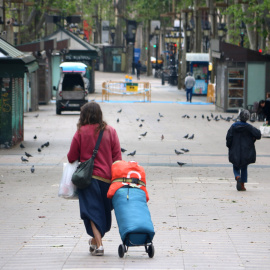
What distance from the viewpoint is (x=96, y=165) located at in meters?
7.39

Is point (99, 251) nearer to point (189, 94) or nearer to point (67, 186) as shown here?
point (67, 186)

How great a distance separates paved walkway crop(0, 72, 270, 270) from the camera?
24.5 feet

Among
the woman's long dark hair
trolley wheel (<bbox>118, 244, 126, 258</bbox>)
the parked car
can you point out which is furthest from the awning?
trolley wheel (<bbox>118, 244, 126, 258</bbox>)

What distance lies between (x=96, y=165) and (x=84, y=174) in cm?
20

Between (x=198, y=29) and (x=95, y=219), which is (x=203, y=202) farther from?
(x=198, y=29)

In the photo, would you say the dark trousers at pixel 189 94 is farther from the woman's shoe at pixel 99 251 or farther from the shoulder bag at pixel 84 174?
the shoulder bag at pixel 84 174

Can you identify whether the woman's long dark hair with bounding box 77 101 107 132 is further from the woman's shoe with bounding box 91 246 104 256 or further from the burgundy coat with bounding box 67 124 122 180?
the woman's shoe with bounding box 91 246 104 256

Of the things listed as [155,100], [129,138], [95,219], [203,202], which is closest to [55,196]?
[203,202]

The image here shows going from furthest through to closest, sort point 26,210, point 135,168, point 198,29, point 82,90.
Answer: point 198,29, point 82,90, point 26,210, point 135,168

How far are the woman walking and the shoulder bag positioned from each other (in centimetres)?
8

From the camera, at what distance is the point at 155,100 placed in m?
47.0

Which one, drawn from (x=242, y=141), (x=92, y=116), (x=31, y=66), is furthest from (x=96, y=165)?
(x=31, y=66)

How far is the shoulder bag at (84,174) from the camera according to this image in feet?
23.7

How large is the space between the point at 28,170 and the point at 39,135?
8.66 m
